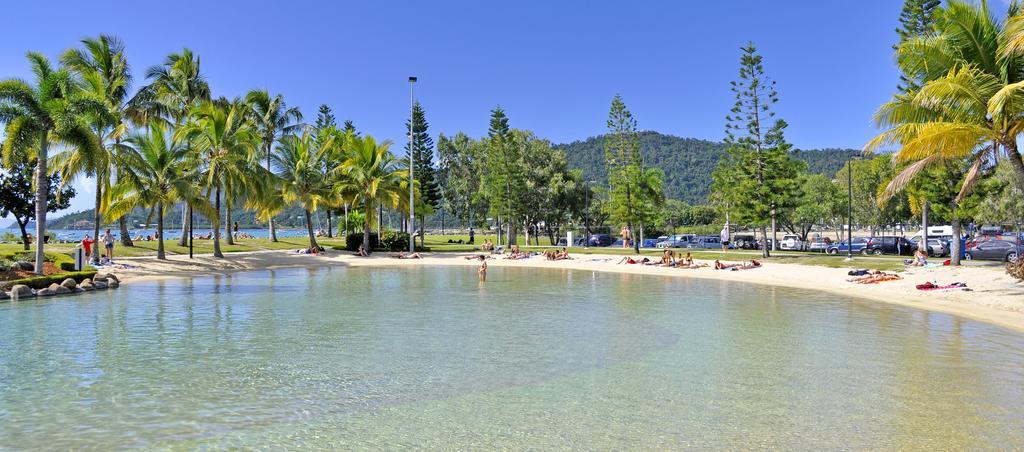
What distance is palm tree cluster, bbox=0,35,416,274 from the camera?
1869cm

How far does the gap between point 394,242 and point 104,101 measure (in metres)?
22.8

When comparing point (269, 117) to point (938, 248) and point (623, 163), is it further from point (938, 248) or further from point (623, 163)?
point (938, 248)

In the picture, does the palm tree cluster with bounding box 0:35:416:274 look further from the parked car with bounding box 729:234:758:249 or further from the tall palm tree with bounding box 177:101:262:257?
the parked car with bounding box 729:234:758:249

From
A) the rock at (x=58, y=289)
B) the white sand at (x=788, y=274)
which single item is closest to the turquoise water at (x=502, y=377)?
the white sand at (x=788, y=274)

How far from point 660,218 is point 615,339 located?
55.9 m

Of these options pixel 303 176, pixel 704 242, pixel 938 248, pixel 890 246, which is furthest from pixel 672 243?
pixel 303 176

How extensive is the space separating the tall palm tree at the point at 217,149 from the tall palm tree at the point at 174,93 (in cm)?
79

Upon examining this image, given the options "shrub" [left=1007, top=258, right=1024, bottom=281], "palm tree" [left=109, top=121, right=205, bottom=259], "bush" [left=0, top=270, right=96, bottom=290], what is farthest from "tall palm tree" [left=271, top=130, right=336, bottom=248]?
"shrub" [left=1007, top=258, right=1024, bottom=281]

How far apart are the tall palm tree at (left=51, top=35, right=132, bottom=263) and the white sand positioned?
3.90 meters

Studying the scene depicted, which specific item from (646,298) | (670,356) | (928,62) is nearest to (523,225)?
(646,298)

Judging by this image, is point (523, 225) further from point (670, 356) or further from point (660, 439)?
point (660, 439)

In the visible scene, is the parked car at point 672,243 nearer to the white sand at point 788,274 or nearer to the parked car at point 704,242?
the parked car at point 704,242

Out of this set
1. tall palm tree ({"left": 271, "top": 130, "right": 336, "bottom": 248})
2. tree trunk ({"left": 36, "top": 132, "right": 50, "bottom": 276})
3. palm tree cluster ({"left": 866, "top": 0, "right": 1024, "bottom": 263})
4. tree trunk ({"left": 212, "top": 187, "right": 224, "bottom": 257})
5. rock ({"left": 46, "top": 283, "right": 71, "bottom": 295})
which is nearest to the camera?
palm tree cluster ({"left": 866, "top": 0, "right": 1024, "bottom": 263})

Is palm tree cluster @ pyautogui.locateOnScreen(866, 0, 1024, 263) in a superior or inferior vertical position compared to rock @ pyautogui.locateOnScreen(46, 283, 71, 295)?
superior
